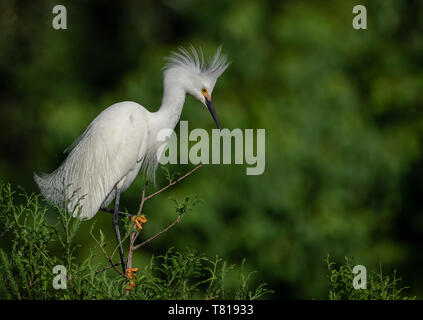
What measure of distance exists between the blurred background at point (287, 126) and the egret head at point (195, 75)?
4327mm

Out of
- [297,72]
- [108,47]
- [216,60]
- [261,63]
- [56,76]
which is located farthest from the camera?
[108,47]

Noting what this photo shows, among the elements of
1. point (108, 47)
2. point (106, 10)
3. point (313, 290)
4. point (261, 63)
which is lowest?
point (313, 290)

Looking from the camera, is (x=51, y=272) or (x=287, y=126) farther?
(x=287, y=126)

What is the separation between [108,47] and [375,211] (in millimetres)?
5829

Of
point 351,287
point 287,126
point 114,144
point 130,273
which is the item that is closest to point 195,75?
point 114,144

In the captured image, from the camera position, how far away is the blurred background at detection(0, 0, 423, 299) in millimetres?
8109

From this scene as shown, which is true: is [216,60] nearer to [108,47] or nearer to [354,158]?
[354,158]

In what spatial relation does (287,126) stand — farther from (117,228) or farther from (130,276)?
(130,276)

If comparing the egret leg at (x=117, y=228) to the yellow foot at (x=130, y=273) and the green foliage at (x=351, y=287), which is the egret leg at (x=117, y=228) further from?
the green foliage at (x=351, y=287)

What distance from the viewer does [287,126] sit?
842 centimetres

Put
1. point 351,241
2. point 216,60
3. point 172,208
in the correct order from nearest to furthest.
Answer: point 216,60 → point 172,208 → point 351,241

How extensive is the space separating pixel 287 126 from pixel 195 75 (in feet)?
18.2

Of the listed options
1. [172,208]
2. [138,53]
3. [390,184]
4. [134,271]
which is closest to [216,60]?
[134,271]

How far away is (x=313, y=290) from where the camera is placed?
27.3 ft
